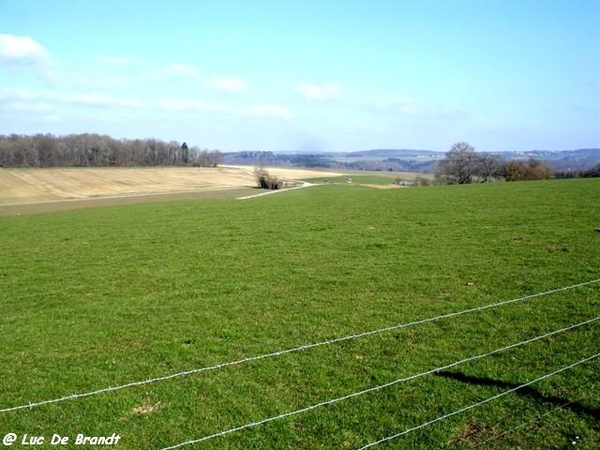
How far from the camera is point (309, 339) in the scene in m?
7.80

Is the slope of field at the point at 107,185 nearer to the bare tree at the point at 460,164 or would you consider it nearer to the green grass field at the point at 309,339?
the bare tree at the point at 460,164

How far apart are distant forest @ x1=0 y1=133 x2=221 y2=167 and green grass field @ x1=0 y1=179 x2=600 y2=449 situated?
5059 inches

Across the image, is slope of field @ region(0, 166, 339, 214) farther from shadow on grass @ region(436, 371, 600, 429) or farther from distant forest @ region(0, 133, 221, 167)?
shadow on grass @ region(436, 371, 600, 429)

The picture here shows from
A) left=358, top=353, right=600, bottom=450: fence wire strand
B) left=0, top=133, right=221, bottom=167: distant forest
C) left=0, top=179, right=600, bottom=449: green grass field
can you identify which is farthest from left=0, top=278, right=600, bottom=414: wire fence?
left=0, top=133, right=221, bottom=167: distant forest

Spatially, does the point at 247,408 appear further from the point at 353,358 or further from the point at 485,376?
the point at 485,376

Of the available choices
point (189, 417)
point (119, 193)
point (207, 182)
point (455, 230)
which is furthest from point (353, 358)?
point (207, 182)

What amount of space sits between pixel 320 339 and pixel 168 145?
6220 inches

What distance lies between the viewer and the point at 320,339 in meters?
7.79

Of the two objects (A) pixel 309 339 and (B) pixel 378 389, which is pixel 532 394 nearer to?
(B) pixel 378 389

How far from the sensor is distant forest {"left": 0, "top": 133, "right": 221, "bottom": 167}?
4941 inches

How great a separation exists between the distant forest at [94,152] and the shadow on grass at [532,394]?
141m

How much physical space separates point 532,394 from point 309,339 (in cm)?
346

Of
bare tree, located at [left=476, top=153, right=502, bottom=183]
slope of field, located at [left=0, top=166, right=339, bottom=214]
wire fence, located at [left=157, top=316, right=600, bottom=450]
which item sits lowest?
slope of field, located at [left=0, top=166, right=339, bottom=214]

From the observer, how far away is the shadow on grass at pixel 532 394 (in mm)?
5375
